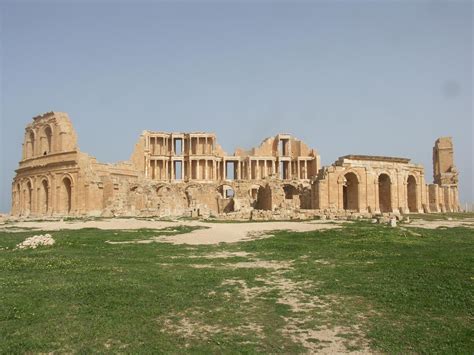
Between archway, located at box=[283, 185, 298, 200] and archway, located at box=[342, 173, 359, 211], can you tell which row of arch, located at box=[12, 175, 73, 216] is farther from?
archway, located at box=[283, 185, 298, 200]

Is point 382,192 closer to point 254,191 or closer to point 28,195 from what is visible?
point 254,191

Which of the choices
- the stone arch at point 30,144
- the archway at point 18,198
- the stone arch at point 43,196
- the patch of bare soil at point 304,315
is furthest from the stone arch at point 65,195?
the patch of bare soil at point 304,315

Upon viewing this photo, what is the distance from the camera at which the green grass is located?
679 centimetres

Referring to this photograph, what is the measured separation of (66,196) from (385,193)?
35.1m

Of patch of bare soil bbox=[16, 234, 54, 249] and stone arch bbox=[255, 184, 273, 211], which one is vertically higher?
stone arch bbox=[255, 184, 273, 211]

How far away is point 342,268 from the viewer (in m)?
12.1

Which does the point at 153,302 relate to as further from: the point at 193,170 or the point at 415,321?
the point at 193,170

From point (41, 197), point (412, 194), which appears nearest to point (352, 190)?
point (412, 194)

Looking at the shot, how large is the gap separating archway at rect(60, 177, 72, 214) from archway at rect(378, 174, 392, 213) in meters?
34.0

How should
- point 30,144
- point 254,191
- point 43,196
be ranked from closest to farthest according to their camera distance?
1. point 43,196
2. point 30,144
3. point 254,191

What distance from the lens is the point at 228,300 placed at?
8898 millimetres

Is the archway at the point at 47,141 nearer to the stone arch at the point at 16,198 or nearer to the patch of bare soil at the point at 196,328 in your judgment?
the stone arch at the point at 16,198

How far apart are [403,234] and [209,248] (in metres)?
9.82

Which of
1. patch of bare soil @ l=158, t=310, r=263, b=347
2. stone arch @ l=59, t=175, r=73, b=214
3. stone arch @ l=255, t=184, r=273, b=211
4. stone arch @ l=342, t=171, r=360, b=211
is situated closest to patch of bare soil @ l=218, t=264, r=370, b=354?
patch of bare soil @ l=158, t=310, r=263, b=347
